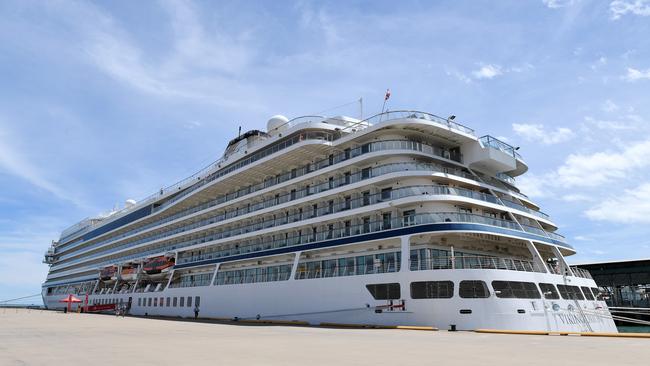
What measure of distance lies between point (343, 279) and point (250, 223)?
52.0ft

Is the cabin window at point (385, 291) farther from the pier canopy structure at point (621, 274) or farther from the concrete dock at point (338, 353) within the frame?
the pier canopy structure at point (621, 274)

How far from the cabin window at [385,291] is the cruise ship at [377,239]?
9 centimetres

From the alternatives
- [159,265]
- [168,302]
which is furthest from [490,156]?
[159,265]

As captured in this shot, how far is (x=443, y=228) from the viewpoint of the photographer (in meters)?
24.2

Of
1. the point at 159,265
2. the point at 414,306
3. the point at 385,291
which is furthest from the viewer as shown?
the point at 159,265

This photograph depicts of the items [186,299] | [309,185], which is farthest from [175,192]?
[309,185]

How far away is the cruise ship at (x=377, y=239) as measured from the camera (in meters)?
22.7

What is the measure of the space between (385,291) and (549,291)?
28.1 feet

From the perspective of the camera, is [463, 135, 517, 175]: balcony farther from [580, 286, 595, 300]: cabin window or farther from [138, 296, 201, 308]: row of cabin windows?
[138, 296, 201, 308]: row of cabin windows

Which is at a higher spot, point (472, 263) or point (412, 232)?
point (412, 232)

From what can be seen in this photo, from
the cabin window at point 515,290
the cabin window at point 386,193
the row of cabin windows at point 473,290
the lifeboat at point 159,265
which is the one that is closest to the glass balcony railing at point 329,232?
the lifeboat at point 159,265

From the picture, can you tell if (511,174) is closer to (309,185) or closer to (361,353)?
(309,185)

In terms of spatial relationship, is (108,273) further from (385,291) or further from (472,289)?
(472,289)

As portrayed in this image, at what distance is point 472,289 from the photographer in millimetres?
21875
